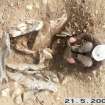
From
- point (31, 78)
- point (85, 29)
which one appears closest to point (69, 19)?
point (85, 29)

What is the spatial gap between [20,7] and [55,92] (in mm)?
412

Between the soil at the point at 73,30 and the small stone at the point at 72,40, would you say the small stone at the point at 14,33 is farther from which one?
the small stone at the point at 72,40

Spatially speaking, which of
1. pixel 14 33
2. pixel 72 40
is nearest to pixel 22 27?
pixel 14 33

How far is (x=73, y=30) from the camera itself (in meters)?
3.42

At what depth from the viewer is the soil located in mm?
3375

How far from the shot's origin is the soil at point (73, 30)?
3375 millimetres

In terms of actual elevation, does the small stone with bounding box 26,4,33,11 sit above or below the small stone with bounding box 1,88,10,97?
above

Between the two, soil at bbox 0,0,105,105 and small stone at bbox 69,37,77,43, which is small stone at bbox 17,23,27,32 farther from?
small stone at bbox 69,37,77,43

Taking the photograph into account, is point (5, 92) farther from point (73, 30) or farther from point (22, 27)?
point (73, 30)

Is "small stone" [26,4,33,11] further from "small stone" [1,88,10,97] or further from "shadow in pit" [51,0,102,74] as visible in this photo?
"small stone" [1,88,10,97]

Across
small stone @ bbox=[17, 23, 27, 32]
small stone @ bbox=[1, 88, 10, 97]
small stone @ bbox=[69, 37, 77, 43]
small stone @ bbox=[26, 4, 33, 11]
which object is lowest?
small stone @ bbox=[1, 88, 10, 97]

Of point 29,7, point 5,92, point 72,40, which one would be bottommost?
point 5,92

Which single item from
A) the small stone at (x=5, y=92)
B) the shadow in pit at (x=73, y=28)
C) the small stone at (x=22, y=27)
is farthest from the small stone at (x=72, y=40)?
the small stone at (x=5, y=92)

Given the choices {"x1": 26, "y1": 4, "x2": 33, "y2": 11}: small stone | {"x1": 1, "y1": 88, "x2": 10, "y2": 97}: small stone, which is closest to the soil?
{"x1": 26, "y1": 4, "x2": 33, "y2": 11}: small stone
